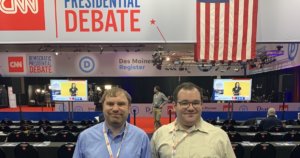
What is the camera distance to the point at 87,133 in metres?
1.85

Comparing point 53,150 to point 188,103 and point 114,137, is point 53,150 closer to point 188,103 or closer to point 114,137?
point 114,137

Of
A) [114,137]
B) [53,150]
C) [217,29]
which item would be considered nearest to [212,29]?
[217,29]

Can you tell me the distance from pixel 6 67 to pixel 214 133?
1246 centimetres

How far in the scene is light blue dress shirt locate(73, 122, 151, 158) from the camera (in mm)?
1785

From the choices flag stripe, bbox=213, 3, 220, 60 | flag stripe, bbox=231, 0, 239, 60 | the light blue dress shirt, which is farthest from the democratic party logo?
the light blue dress shirt

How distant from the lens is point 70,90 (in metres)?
9.41

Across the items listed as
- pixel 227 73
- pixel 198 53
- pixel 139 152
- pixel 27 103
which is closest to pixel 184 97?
pixel 139 152

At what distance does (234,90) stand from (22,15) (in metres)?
7.10

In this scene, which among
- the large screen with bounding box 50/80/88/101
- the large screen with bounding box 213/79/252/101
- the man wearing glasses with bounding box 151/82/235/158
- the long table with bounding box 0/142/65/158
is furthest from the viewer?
the large screen with bounding box 50/80/88/101

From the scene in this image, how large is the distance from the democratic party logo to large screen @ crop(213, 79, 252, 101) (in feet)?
20.6

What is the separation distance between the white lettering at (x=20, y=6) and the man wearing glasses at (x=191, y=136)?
534 centimetres

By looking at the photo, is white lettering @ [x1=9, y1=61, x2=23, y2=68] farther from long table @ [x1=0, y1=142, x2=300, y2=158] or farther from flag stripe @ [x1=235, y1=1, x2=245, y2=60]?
flag stripe @ [x1=235, y1=1, x2=245, y2=60]

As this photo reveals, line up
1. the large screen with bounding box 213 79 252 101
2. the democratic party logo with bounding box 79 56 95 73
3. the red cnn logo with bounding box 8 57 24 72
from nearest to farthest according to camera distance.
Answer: the large screen with bounding box 213 79 252 101
the red cnn logo with bounding box 8 57 24 72
the democratic party logo with bounding box 79 56 95 73

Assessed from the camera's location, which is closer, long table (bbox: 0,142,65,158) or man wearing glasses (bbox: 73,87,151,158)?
man wearing glasses (bbox: 73,87,151,158)
